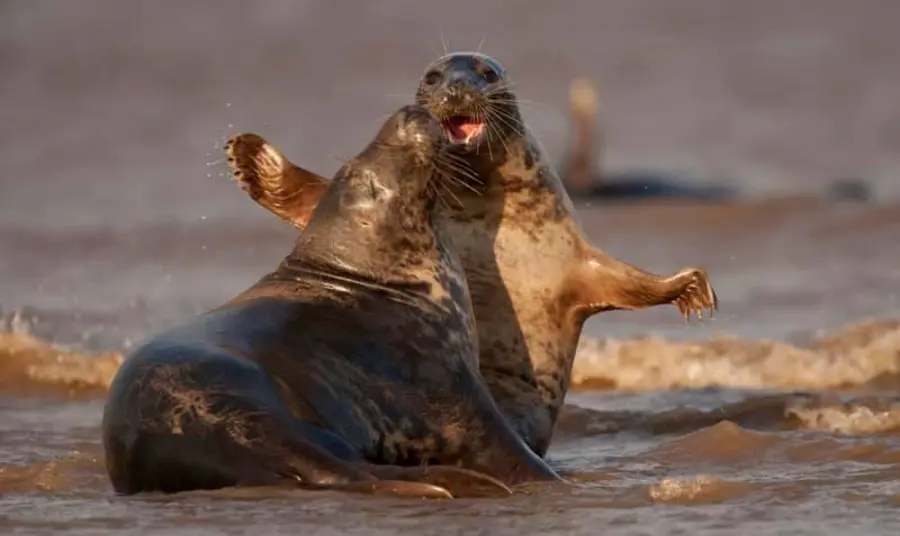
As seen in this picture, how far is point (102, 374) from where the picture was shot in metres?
11.4

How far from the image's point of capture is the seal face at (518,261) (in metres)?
8.26

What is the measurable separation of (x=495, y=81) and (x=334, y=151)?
57.5 feet

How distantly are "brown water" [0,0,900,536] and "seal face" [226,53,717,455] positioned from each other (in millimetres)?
395

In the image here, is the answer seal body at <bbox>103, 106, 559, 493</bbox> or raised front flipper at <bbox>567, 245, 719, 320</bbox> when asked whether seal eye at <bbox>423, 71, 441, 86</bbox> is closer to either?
seal body at <bbox>103, 106, 559, 493</bbox>

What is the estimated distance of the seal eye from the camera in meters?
8.31

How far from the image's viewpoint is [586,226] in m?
20.5

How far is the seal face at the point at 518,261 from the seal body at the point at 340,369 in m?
0.70

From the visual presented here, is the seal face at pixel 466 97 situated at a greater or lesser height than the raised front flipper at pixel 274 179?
greater

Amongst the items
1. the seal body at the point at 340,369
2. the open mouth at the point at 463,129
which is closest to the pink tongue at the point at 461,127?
the open mouth at the point at 463,129

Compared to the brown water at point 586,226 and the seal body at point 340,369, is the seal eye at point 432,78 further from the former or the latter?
the brown water at point 586,226

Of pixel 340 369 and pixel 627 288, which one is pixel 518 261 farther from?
pixel 340 369

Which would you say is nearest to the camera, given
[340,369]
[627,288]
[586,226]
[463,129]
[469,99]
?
[340,369]

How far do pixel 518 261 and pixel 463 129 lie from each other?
1.82ft

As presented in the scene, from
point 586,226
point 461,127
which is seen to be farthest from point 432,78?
point 586,226
